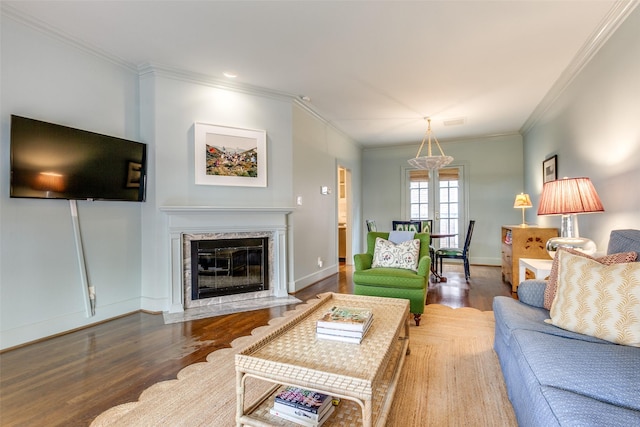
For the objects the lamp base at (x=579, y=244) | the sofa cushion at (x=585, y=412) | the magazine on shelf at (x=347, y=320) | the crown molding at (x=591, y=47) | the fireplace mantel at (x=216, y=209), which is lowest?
the sofa cushion at (x=585, y=412)

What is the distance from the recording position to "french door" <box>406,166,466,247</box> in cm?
655

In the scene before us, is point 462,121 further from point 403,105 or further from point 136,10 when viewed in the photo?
point 136,10

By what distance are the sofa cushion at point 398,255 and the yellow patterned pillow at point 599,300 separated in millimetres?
1566

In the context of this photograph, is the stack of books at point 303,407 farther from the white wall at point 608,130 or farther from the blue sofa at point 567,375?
the white wall at point 608,130

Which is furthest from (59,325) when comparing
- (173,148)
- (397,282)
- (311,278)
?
(397,282)

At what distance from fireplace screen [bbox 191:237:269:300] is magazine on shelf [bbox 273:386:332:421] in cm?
241

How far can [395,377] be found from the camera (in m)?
1.78

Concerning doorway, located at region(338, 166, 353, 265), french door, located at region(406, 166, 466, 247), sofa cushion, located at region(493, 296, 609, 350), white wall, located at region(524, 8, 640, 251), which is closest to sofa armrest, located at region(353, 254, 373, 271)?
sofa cushion, located at region(493, 296, 609, 350)

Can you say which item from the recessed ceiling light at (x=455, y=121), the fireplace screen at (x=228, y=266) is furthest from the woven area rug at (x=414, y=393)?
the recessed ceiling light at (x=455, y=121)

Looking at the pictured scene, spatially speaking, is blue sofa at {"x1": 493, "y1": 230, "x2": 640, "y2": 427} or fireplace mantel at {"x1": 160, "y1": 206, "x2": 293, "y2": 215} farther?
fireplace mantel at {"x1": 160, "y1": 206, "x2": 293, "y2": 215}

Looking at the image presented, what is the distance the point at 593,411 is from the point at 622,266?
941mm

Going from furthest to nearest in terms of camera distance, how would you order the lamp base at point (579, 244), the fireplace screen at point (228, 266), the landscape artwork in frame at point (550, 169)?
the landscape artwork in frame at point (550, 169), the fireplace screen at point (228, 266), the lamp base at point (579, 244)

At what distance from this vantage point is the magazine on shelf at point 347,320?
1648mm

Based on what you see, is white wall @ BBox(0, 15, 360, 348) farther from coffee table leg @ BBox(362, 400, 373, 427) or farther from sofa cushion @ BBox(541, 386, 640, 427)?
sofa cushion @ BBox(541, 386, 640, 427)
